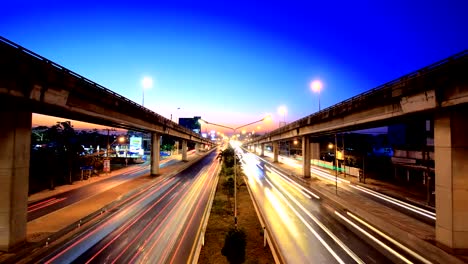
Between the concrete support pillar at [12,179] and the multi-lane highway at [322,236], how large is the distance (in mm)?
15356

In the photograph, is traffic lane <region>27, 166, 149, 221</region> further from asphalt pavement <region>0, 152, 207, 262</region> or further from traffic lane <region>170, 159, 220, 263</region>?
traffic lane <region>170, 159, 220, 263</region>

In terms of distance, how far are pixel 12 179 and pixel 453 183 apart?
1019 inches

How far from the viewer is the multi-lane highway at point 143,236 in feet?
43.9

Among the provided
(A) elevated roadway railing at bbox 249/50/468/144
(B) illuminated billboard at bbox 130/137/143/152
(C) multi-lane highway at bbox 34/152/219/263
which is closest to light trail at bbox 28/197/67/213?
(C) multi-lane highway at bbox 34/152/219/263

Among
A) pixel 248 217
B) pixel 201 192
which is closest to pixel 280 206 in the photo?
pixel 248 217

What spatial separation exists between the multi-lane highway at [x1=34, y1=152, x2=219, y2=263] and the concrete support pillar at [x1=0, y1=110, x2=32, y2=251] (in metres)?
2.54

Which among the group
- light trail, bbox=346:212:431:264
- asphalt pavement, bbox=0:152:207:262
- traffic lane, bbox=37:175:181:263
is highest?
asphalt pavement, bbox=0:152:207:262

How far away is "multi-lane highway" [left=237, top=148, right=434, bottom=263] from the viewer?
13711 mm

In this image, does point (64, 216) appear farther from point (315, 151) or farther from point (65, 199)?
point (315, 151)

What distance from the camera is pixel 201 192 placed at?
A: 30.5m

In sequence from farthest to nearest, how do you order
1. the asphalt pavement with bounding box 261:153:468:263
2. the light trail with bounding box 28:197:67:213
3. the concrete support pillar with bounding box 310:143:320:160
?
the concrete support pillar with bounding box 310:143:320:160
the light trail with bounding box 28:197:67:213
the asphalt pavement with bounding box 261:153:468:263

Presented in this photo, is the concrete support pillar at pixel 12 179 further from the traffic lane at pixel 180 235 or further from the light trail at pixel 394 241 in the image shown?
the light trail at pixel 394 241

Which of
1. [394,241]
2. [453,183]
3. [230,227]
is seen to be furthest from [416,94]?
[230,227]

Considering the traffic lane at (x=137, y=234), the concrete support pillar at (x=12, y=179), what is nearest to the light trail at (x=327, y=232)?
the traffic lane at (x=137, y=234)
